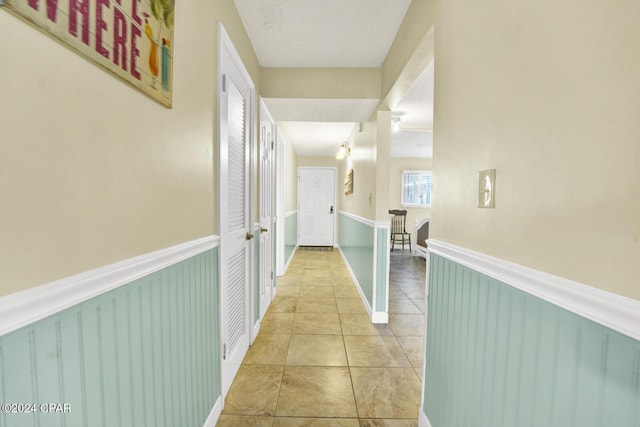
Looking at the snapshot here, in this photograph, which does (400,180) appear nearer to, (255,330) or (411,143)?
(411,143)

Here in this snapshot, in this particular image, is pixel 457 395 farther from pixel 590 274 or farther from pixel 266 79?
pixel 266 79

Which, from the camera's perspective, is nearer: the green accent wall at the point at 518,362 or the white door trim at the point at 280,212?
the green accent wall at the point at 518,362

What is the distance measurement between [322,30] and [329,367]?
2.41 metres

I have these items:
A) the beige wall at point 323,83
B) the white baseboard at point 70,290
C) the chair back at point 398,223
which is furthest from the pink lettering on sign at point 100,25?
the chair back at point 398,223

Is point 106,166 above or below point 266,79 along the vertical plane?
below

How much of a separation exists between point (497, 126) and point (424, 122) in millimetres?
3591

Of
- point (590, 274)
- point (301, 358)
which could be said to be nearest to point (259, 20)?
point (590, 274)

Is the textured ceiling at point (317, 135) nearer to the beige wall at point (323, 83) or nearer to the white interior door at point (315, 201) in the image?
the white interior door at point (315, 201)

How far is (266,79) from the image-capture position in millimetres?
2678

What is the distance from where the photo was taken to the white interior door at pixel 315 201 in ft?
22.5

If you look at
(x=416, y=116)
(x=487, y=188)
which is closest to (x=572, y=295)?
(x=487, y=188)

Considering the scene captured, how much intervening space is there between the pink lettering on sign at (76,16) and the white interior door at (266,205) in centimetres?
193

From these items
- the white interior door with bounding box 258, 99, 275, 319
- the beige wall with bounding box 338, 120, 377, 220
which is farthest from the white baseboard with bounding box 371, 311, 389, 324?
the white interior door with bounding box 258, 99, 275, 319

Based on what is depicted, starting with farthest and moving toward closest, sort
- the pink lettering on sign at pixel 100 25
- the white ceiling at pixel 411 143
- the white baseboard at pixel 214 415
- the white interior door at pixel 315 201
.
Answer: the white interior door at pixel 315 201
the white ceiling at pixel 411 143
the white baseboard at pixel 214 415
the pink lettering on sign at pixel 100 25
